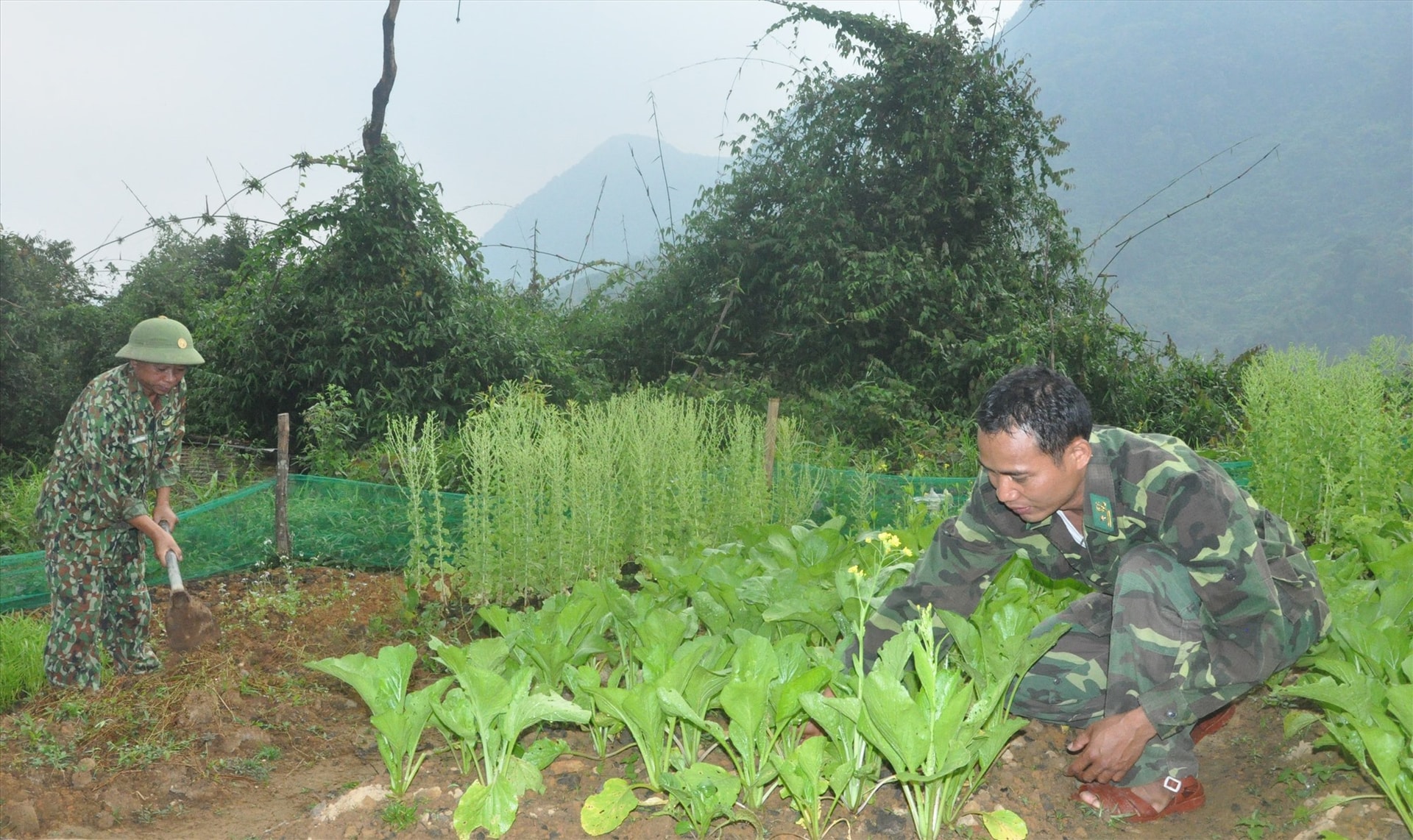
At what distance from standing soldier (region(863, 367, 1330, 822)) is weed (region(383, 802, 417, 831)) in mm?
1203

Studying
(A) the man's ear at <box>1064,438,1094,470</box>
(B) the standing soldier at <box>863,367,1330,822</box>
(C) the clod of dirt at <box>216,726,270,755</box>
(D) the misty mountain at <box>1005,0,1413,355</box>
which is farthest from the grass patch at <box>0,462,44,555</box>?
(D) the misty mountain at <box>1005,0,1413,355</box>

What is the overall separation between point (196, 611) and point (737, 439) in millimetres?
2598

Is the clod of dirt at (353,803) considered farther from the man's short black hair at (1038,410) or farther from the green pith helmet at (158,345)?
the green pith helmet at (158,345)

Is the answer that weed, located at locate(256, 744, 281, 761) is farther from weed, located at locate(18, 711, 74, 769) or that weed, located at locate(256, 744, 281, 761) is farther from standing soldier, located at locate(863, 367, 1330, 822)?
standing soldier, located at locate(863, 367, 1330, 822)

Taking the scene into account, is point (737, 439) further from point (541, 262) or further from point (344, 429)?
point (541, 262)

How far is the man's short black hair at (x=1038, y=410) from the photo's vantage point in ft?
7.49

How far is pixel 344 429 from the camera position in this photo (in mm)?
7879

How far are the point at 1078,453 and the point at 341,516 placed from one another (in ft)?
15.2

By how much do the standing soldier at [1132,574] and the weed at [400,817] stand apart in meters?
1.20

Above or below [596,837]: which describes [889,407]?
above

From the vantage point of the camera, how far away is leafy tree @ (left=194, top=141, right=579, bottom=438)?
905 cm

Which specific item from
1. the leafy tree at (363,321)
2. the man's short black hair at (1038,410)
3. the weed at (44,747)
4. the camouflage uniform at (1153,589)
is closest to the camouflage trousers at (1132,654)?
the camouflage uniform at (1153,589)

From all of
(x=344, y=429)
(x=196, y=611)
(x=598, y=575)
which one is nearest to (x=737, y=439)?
(x=598, y=575)

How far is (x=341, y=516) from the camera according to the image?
19.2 ft
